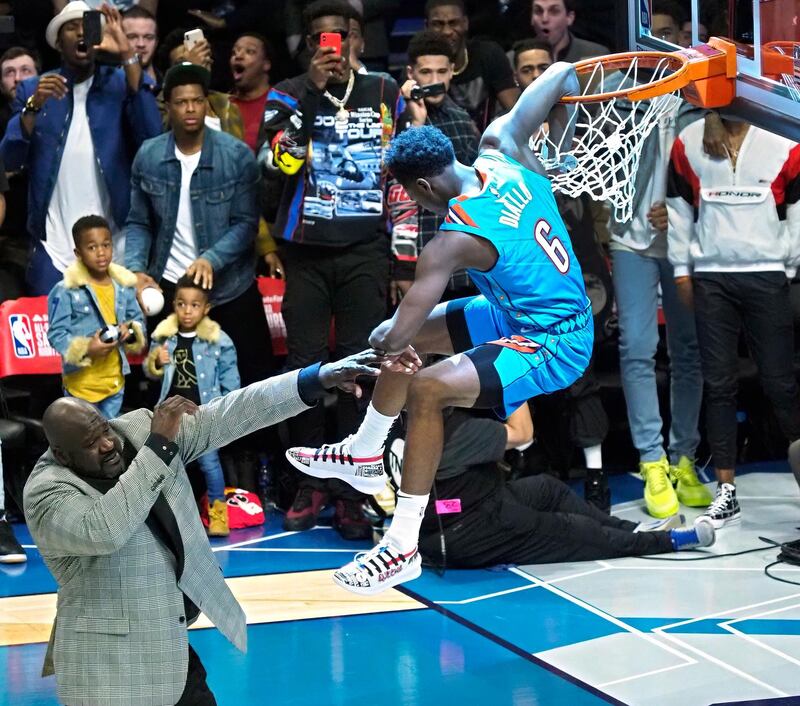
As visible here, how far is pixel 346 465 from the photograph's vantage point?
18.1 ft

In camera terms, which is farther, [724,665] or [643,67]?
[724,665]

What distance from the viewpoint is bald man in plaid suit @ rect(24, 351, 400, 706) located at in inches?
189

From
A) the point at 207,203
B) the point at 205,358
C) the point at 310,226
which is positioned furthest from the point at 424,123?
the point at 205,358

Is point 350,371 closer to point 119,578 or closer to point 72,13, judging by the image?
point 119,578

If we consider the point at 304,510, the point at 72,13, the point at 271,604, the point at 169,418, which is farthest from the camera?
the point at 72,13

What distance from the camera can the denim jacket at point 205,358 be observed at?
27.0 ft

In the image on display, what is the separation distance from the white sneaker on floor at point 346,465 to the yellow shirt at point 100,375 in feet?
9.43

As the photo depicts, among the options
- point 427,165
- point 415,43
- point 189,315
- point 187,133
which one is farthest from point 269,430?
point 427,165

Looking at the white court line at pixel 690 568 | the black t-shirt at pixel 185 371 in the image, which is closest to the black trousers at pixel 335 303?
the black t-shirt at pixel 185 371

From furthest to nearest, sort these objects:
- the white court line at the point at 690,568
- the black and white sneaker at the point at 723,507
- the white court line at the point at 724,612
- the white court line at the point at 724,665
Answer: the black and white sneaker at the point at 723,507, the white court line at the point at 690,568, the white court line at the point at 724,612, the white court line at the point at 724,665

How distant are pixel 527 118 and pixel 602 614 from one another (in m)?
2.71

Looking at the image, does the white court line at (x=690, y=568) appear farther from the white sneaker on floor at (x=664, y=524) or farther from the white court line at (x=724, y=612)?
the white court line at (x=724, y=612)

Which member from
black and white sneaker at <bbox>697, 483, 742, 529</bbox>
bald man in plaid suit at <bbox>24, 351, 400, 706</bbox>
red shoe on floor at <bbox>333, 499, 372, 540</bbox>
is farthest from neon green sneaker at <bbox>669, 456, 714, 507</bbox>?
bald man in plaid suit at <bbox>24, 351, 400, 706</bbox>

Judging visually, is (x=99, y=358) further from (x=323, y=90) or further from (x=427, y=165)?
(x=427, y=165)
